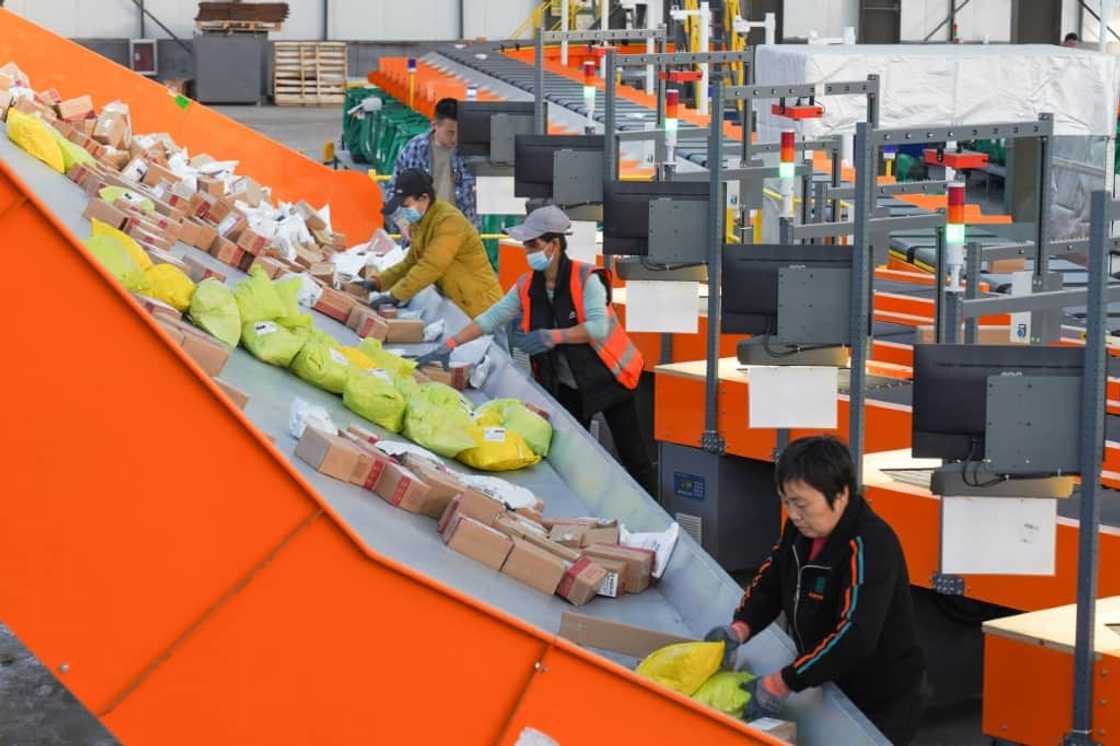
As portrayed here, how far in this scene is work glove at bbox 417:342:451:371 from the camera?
7031 mm

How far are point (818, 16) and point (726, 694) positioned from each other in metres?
27.0

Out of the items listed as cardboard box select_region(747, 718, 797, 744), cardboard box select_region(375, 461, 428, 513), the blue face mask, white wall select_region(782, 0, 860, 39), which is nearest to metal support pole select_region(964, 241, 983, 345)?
cardboard box select_region(747, 718, 797, 744)

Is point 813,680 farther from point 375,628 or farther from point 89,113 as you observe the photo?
point 89,113

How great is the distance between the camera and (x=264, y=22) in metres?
27.7

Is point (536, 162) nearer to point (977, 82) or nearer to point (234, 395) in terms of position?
point (234, 395)

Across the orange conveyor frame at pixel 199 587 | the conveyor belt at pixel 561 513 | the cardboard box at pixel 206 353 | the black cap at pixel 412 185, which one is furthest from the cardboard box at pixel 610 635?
the black cap at pixel 412 185

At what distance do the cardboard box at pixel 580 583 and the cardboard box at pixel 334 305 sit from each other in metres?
3.32

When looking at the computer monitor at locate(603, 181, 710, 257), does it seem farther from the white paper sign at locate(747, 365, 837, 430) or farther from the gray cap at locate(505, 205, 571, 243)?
the white paper sign at locate(747, 365, 837, 430)

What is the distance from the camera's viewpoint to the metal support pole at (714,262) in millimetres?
6141

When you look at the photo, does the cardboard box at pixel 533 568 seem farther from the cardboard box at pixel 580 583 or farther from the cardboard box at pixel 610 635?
the cardboard box at pixel 610 635

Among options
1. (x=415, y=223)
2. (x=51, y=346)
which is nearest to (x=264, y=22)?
(x=415, y=223)

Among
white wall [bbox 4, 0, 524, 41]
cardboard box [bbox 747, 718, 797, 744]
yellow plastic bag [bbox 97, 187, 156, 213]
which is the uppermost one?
white wall [bbox 4, 0, 524, 41]

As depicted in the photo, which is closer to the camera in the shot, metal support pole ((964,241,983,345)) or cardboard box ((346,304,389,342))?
metal support pole ((964,241,983,345))

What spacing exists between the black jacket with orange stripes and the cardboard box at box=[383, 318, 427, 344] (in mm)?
3984
